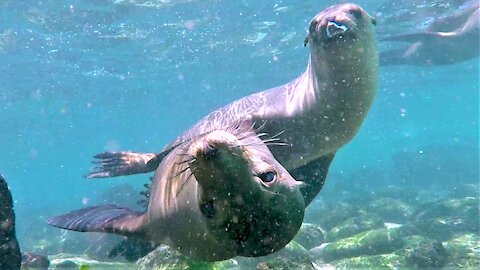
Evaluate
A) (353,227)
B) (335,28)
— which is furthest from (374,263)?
(335,28)

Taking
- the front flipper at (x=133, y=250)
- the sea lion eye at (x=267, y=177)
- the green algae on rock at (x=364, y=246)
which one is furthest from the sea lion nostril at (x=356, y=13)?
the green algae on rock at (x=364, y=246)

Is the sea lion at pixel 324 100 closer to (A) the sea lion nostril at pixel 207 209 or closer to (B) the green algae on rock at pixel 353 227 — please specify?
(A) the sea lion nostril at pixel 207 209

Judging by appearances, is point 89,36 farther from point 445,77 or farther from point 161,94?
point 445,77

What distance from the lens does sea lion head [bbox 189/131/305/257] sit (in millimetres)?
2264

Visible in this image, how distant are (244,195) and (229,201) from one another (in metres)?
0.10

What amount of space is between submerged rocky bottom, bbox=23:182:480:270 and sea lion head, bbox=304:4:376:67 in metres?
2.73

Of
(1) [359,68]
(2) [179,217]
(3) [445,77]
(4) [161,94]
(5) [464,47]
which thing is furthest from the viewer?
(3) [445,77]

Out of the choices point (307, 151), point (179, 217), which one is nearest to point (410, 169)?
point (307, 151)

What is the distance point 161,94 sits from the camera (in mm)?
37625

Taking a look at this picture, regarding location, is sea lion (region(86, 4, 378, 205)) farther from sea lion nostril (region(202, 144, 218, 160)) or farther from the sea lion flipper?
sea lion nostril (region(202, 144, 218, 160))

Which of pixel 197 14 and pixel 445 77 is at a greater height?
pixel 197 14

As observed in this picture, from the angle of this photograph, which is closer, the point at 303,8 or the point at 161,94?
the point at 303,8

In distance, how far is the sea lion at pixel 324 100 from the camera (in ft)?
15.6

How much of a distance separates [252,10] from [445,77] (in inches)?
1089
